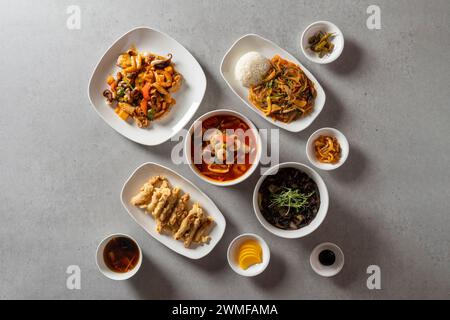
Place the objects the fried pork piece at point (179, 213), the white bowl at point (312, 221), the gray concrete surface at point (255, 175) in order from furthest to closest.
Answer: the gray concrete surface at point (255, 175) < the fried pork piece at point (179, 213) < the white bowl at point (312, 221)

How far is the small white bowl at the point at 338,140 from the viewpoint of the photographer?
8.99 ft

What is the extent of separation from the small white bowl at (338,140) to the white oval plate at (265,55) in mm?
105

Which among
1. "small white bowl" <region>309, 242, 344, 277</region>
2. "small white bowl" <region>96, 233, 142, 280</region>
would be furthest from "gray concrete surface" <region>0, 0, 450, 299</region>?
"small white bowl" <region>96, 233, 142, 280</region>

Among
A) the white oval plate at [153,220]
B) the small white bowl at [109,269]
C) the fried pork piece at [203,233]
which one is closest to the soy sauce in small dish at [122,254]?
the small white bowl at [109,269]

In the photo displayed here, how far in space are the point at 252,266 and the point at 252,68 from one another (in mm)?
1368

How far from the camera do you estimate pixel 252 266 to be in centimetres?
275

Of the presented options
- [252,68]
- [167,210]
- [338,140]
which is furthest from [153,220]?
[338,140]

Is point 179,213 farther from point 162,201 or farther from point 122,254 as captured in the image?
point 122,254

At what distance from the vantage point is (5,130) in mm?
3004

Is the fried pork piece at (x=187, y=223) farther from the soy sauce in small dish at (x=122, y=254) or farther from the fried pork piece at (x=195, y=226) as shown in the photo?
the soy sauce in small dish at (x=122, y=254)

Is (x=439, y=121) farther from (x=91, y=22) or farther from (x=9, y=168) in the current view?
(x=9, y=168)

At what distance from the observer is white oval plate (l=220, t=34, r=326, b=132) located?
2785 millimetres

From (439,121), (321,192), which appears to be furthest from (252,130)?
(439,121)

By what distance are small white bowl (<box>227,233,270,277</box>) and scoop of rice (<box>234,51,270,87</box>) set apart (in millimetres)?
1066
